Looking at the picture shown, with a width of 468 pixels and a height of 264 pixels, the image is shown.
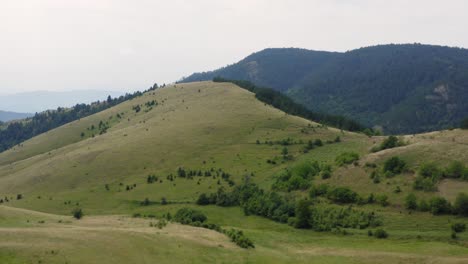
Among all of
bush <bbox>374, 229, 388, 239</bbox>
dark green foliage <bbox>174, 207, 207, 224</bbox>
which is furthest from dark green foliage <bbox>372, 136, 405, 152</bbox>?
dark green foliage <bbox>174, 207, 207, 224</bbox>

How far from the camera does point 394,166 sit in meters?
81.8

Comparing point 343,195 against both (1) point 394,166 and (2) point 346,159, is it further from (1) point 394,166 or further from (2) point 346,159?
(2) point 346,159

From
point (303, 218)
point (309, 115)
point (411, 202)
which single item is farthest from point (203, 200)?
point (309, 115)

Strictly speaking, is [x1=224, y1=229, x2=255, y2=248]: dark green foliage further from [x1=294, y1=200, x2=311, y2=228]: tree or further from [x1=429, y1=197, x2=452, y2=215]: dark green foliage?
[x1=429, y1=197, x2=452, y2=215]: dark green foliage

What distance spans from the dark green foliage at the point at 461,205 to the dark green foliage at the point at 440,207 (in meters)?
1.08

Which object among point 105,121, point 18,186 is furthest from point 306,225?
point 105,121

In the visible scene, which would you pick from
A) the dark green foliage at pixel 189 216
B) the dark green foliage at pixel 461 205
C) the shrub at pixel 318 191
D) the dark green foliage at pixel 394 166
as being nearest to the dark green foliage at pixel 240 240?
the dark green foliage at pixel 189 216

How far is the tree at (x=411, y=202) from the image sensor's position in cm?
6906

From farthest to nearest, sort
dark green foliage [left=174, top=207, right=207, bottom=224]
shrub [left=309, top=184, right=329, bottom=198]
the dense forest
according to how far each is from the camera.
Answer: the dense forest
shrub [left=309, top=184, right=329, bottom=198]
dark green foliage [left=174, top=207, right=207, bottom=224]

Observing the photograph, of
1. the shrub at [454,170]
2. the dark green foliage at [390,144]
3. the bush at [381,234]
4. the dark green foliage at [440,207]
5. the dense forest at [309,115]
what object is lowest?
the bush at [381,234]

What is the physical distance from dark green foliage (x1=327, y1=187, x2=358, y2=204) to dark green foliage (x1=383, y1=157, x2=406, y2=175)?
9.32 metres

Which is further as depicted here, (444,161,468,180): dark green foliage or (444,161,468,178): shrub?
(444,161,468,178): shrub

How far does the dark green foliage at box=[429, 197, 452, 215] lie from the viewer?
217 ft

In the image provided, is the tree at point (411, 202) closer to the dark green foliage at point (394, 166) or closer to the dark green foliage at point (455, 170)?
the dark green foliage at point (455, 170)
